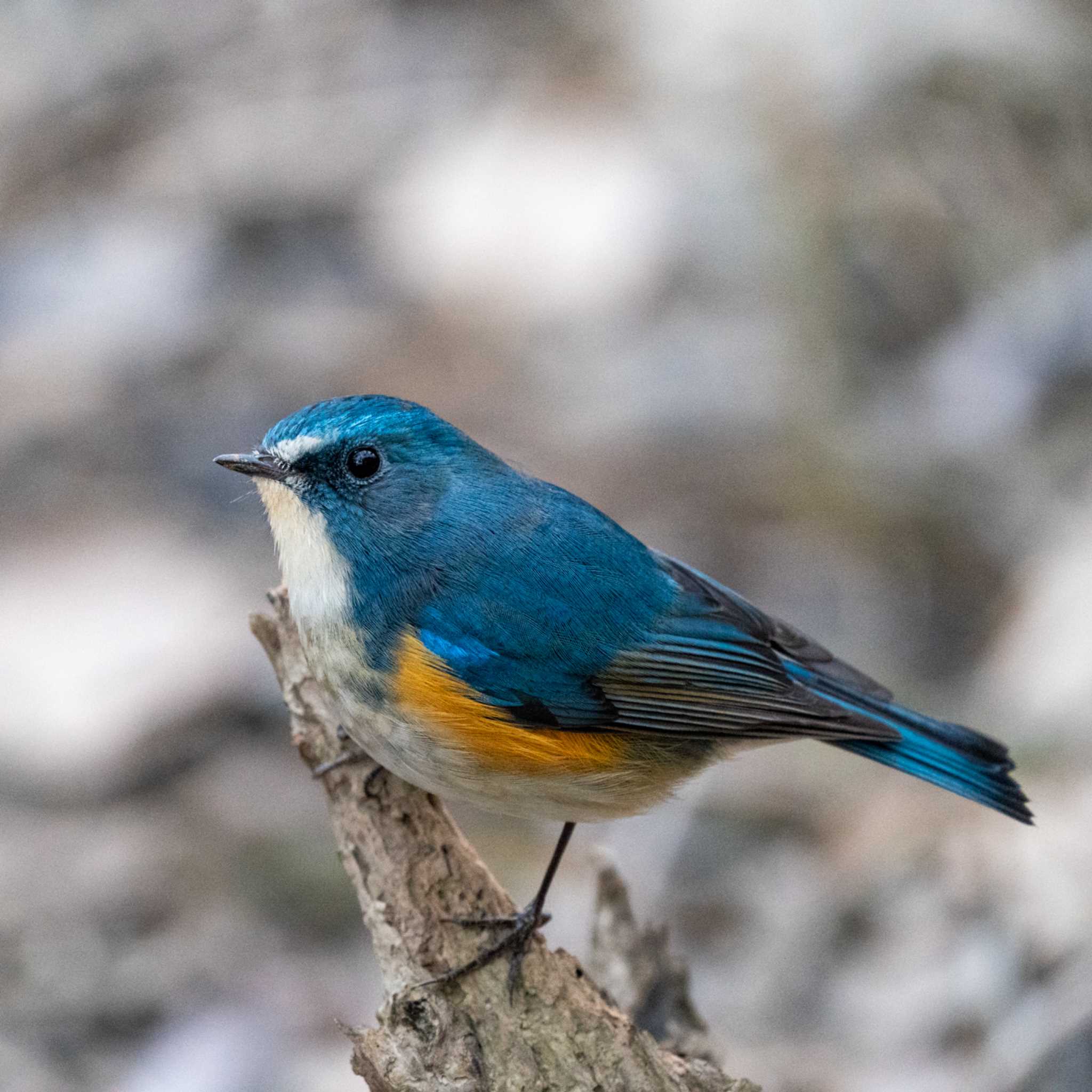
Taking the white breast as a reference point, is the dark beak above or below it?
above

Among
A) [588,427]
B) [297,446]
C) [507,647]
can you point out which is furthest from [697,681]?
[588,427]

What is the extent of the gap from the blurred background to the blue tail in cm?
62

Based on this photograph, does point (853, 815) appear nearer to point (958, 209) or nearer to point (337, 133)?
point (958, 209)

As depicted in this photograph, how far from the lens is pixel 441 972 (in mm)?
3387

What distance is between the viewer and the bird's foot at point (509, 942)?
335cm

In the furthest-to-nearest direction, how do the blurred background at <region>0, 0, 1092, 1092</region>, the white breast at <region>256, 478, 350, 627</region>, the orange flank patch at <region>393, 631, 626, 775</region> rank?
1. the blurred background at <region>0, 0, 1092, 1092</region>
2. the white breast at <region>256, 478, 350, 627</region>
3. the orange flank patch at <region>393, 631, 626, 775</region>

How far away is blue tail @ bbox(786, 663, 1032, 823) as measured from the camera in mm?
3799

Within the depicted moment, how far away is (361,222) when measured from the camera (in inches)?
301

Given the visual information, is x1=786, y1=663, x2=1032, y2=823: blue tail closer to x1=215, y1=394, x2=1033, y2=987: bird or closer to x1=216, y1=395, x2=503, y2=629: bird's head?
x1=215, y1=394, x2=1033, y2=987: bird

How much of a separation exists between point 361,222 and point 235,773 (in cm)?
328

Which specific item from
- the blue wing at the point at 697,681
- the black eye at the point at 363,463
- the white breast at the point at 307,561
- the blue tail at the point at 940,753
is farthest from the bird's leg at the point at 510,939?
the black eye at the point at 363,463

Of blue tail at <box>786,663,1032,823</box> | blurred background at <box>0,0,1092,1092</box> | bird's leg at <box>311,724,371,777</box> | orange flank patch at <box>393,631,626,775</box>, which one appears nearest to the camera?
orange flank patch at <box>393,631,626,775</box>

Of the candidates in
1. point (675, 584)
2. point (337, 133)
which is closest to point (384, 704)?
point (675, 584)

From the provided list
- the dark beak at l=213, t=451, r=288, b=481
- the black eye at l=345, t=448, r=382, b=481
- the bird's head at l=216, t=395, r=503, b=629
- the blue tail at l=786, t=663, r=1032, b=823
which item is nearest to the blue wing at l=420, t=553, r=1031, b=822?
the blue tail at l=786, t=663, r=1032, b=823
